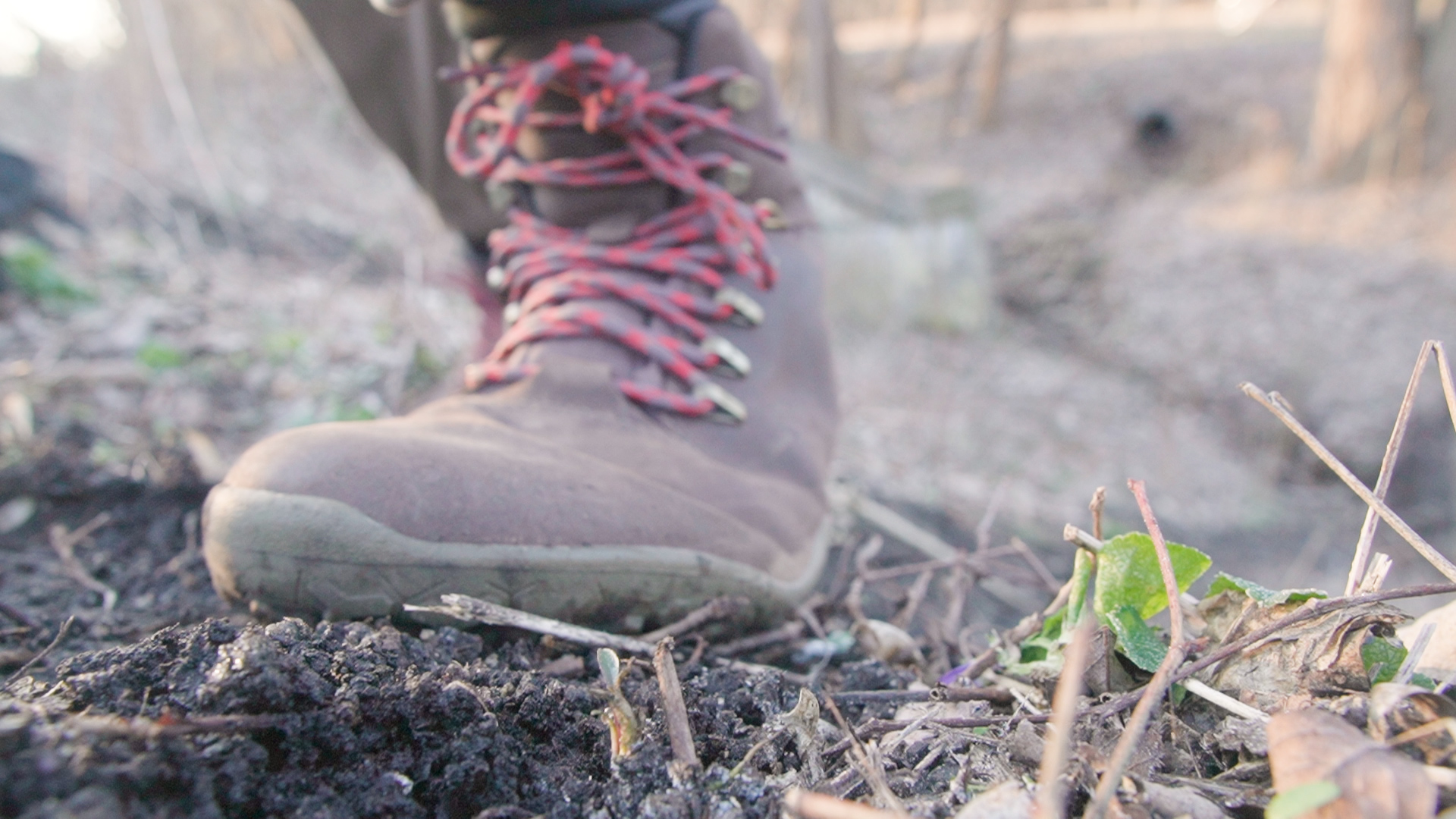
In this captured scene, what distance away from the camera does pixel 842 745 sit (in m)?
0.64

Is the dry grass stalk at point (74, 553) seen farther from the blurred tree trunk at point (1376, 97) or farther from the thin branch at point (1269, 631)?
the blurred tree trunk at point (1376, 97)

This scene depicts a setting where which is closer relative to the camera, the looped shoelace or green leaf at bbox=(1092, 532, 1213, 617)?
green leaf at bbox=(1092, 532, 1213, 617)

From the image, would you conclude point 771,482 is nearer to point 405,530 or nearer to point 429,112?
point 405,530

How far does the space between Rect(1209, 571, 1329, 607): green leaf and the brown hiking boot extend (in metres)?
0.51

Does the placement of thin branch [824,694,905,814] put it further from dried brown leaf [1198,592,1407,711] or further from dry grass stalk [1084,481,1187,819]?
dried brown leaf [1198,592,1407,711]

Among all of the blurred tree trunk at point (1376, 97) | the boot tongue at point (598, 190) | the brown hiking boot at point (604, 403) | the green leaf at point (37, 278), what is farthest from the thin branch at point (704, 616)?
the blurred tree trunk at point (1376, 97)

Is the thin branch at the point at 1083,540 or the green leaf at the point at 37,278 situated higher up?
the thin branch at the point at 1083,540

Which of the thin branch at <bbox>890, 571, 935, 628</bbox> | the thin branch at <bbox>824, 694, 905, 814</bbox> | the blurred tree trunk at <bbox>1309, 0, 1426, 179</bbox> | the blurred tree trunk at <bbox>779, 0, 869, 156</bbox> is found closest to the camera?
the thin branch at <bbox>824, 694, 905, 814</bbox>

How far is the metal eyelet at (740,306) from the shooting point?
1205 mm

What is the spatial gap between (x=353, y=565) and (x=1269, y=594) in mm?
792

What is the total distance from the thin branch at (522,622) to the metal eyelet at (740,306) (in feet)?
1.87

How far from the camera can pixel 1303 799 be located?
43 centimetres

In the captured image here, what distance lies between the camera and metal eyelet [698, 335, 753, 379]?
1160 mm

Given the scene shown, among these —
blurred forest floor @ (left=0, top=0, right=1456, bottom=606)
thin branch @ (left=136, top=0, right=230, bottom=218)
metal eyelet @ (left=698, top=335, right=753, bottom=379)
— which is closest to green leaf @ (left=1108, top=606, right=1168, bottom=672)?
metal eyelet @ (left=698, top=335, right=753, bottom=379)
